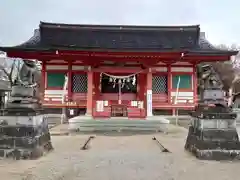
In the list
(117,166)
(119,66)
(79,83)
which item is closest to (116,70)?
(119,66)

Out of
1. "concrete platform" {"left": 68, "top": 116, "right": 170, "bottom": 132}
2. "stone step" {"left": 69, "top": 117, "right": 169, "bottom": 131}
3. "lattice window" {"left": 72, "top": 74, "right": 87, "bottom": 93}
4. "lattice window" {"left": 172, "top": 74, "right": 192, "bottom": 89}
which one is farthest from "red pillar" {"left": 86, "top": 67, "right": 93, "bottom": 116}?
"lattice window" {"left": 172, "top": 74, "right": 192, "bottom": 89}

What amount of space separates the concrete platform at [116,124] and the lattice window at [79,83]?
148 inches

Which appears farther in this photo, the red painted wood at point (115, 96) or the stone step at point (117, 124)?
the red painted wood at point (115, 96)

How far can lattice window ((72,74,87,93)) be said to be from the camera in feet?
61.6

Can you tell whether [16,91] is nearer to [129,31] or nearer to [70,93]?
[70,93]

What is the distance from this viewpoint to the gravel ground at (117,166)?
6.16m

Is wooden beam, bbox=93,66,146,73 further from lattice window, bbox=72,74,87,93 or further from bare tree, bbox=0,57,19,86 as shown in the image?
bare tree, bbox=0,57,19,86

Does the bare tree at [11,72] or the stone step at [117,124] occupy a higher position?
the bare tree at [11,72]

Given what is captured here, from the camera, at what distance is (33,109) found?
8.02m

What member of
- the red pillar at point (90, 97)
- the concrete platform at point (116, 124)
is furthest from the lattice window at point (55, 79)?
the concrete platform at point (116, 124)

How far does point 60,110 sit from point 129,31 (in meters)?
7.01

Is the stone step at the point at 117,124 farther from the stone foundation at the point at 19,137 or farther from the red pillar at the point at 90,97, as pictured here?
the stone foundation at the point at 19,137

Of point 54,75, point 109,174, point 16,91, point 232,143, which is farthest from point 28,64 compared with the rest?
point 54,75

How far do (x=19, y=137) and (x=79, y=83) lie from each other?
1109cm
